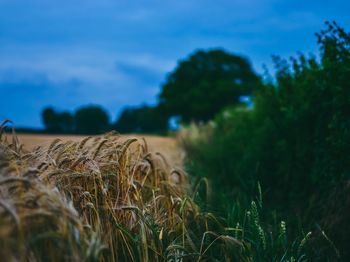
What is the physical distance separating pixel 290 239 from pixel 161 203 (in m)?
1.47

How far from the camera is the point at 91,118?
29328mm

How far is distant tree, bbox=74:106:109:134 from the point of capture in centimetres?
2763

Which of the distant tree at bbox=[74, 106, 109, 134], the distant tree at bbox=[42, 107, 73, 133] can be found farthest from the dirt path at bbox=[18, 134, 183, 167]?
the distant tree at bbox=[74, 106, 109, 134]

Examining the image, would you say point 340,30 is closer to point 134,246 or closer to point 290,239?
point 290,239

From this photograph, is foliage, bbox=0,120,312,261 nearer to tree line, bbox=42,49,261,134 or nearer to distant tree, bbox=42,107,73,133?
distant tree, bbox=42,107,73,133

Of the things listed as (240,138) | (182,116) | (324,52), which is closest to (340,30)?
(324,52)

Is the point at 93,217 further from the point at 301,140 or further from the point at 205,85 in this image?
the point at 205,85

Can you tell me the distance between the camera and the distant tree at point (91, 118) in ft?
90.6

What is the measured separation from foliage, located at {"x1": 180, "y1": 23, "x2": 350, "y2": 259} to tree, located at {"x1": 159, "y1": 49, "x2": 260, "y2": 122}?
25778 mm

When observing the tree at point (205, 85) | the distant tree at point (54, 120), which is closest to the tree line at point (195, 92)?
the tree at point (205, 85)

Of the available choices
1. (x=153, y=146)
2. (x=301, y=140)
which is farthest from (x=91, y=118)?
(x=301, y=140)

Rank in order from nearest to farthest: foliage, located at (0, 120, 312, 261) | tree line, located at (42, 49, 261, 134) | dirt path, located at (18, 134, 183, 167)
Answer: foliage, located at (0, 120, 312, 261) < dirt path, located at (18, 134, 183, 167) < tree line, located at (42, 49, 261, 134)

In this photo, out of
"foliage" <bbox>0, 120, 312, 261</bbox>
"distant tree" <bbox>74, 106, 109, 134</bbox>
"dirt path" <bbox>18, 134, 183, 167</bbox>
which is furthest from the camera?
"distant tree" <bbox>74, 106, 109, 134</bbox>

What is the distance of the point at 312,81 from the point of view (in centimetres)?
559
